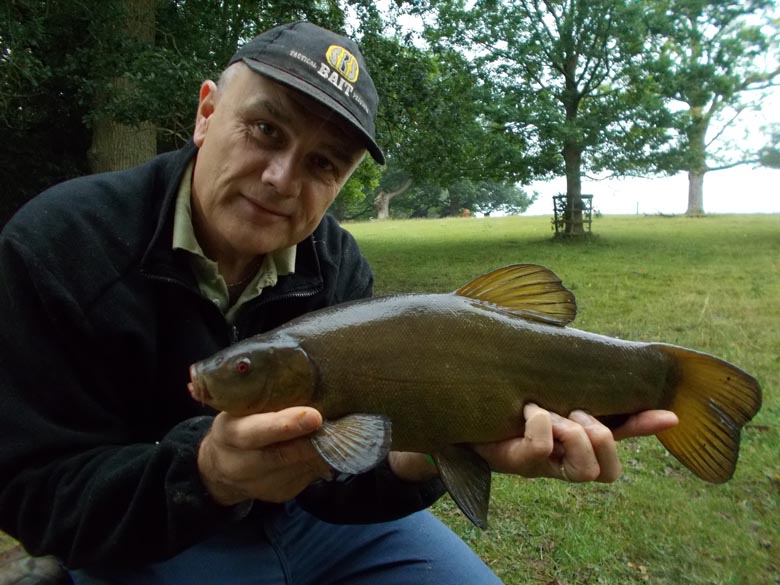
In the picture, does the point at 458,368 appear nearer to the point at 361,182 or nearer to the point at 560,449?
the point at 560,449

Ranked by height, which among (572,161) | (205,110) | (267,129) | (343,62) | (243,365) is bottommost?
(243,365)

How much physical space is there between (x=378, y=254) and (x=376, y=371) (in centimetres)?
1518

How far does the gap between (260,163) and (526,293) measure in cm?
87

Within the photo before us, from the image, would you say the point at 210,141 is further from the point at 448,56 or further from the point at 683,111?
the point at 683,111

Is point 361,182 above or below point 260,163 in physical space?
above

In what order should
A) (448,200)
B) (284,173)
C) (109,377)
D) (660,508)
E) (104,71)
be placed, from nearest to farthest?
(109,377)
(284,173)
(660,508)
(104,71)
(448,200)

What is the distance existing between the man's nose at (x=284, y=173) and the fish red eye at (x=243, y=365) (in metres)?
0.63

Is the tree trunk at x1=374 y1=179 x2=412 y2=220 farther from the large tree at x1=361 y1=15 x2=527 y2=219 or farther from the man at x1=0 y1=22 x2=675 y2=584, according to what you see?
the man at x1=0 y1=22 x2=675 y2=584

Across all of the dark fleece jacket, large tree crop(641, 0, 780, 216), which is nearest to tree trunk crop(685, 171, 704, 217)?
large tree crop(641, 0, 780, 216)

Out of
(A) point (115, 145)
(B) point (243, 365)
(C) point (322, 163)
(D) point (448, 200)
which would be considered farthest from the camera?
(D) point (448, 200)

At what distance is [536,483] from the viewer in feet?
12.6

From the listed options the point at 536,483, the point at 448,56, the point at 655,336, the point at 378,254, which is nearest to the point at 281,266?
the point at 536,483

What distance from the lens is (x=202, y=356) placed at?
191 centimetres

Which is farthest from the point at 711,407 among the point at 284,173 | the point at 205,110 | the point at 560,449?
the point at 205,110
